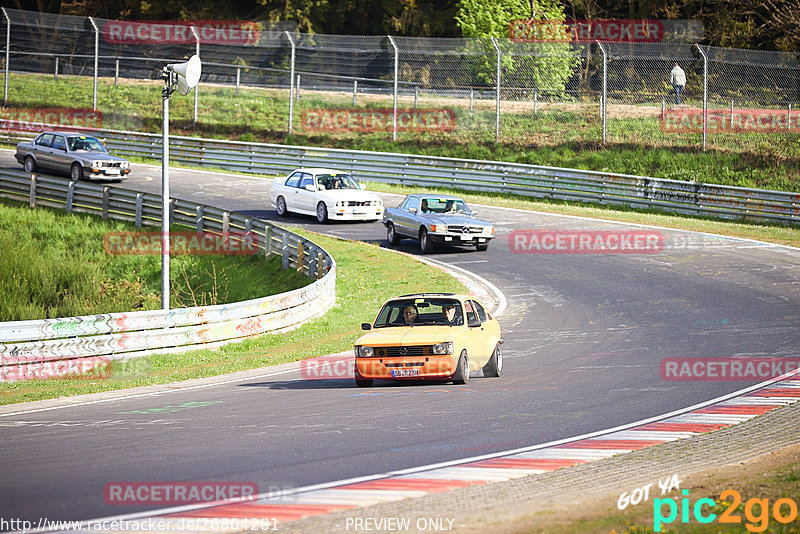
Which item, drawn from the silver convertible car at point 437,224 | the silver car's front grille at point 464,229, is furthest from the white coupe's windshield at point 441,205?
the silver car's front grille at point 464,229

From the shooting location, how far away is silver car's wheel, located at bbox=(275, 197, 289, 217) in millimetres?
32688

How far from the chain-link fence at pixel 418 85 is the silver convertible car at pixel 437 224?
10853 mm

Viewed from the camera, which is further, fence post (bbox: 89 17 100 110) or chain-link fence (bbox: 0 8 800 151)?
fence post (bbox: 89 17 100 110)

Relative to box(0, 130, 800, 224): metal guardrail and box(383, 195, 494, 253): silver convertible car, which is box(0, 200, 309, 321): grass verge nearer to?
box(383, 195, 494, 253): silver convertible car

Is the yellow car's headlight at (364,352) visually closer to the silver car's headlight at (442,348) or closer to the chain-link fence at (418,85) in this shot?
the silver car's headlight at (442,348)

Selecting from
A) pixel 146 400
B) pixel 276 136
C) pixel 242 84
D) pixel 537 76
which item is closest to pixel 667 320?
pixel 146 400

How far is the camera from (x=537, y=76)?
3712 centimetres

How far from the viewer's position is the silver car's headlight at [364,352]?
1348 centimetres

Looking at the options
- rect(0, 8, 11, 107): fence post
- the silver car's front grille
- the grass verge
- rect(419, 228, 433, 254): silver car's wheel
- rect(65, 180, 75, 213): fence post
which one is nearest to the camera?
the grass verge

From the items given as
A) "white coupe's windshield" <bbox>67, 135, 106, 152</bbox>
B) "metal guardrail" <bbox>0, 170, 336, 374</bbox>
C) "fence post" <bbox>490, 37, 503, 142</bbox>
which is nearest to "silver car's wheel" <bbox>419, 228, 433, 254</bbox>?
"metal guardrail" <bbox>0, 170, 336, 374</bbox>

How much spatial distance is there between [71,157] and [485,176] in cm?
1461

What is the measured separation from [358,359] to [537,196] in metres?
22.8

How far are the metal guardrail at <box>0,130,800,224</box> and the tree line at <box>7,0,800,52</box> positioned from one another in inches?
510

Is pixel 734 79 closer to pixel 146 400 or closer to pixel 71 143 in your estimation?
pixel 71 143
